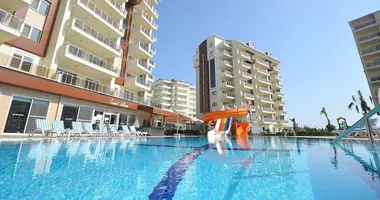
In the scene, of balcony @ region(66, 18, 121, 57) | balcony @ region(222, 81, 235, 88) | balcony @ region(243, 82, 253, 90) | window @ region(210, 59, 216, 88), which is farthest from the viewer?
window @ region(210, 59, 216, 88)

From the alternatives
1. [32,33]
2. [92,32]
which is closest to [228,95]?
[92,32]

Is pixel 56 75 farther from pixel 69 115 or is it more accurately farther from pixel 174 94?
pixel 174 94

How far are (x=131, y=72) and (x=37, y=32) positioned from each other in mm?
10616

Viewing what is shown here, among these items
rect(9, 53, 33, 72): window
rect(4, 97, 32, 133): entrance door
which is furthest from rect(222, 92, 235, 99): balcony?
rect(4, 97, 32, 133): entrance door

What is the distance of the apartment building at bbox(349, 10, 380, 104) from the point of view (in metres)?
29.1

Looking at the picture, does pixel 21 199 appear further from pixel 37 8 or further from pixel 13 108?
pixel 37 8

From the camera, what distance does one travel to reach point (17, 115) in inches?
456

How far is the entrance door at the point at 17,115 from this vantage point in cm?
1120

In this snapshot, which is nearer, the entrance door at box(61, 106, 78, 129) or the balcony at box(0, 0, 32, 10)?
the balcony at box(0, 0, 32, 10)

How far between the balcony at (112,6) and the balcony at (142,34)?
105 inches

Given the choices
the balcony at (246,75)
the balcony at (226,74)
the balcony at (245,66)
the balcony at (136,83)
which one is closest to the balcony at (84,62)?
the balcony at (136,83)

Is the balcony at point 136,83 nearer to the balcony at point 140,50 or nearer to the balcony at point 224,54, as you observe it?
the balcony at point 140,50

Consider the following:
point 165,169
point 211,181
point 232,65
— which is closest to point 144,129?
point 165,169

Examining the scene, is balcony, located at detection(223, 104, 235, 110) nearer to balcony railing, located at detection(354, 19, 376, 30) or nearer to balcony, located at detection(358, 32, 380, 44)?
balcony, located at detection(358, 32, 380, 44)
